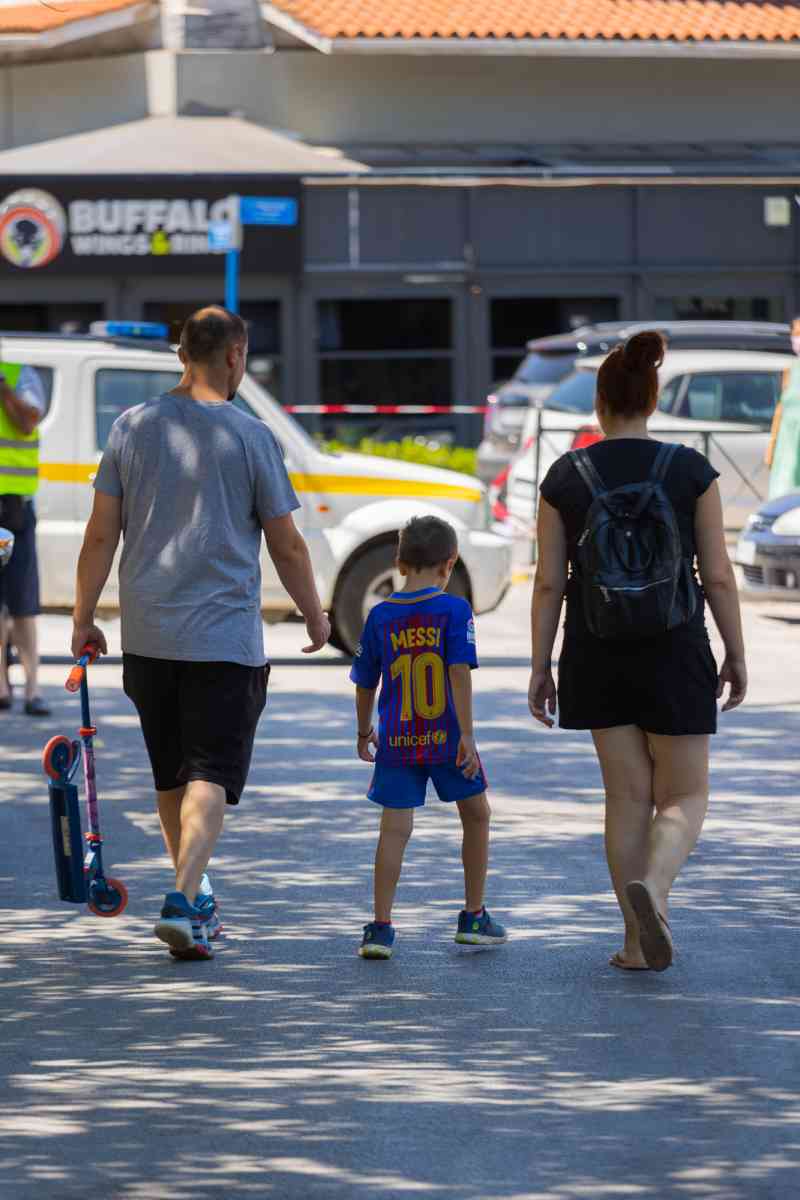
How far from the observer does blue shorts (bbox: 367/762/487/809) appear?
7.10 m

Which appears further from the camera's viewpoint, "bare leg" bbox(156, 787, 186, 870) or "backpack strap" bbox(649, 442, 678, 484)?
"bare leg" bbox(156, 787, 186, 870)

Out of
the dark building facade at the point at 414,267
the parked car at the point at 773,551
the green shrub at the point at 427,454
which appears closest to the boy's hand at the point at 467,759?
the parked car at the point at 773,551

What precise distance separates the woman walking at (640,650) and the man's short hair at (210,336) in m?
1.02

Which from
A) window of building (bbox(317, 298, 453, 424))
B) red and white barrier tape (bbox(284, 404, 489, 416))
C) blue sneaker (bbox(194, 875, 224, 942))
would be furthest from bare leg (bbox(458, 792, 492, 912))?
window of building (bbox(317, 298, 453, 424))

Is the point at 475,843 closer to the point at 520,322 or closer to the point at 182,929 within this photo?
the point at 182,929

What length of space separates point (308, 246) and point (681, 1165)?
2737 centimetres

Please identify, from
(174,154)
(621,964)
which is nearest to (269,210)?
(174,154)

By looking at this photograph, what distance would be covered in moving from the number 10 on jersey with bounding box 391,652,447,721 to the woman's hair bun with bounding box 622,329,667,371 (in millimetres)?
1013

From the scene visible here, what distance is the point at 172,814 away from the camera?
718 centimetres

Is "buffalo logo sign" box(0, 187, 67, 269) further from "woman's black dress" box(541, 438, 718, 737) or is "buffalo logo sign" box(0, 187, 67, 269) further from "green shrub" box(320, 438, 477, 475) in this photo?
"woman's black dress" box(541, 438, 718, 737)

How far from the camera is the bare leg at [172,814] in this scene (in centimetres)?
717

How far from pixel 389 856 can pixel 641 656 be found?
95 centimetres

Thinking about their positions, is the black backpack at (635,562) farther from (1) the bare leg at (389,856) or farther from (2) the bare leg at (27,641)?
(2) the bare leg at (27,641)

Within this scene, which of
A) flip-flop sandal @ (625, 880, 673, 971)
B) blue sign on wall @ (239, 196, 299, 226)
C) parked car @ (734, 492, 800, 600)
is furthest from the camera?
blue sign on wall @ (239, 196, 299, 226)
